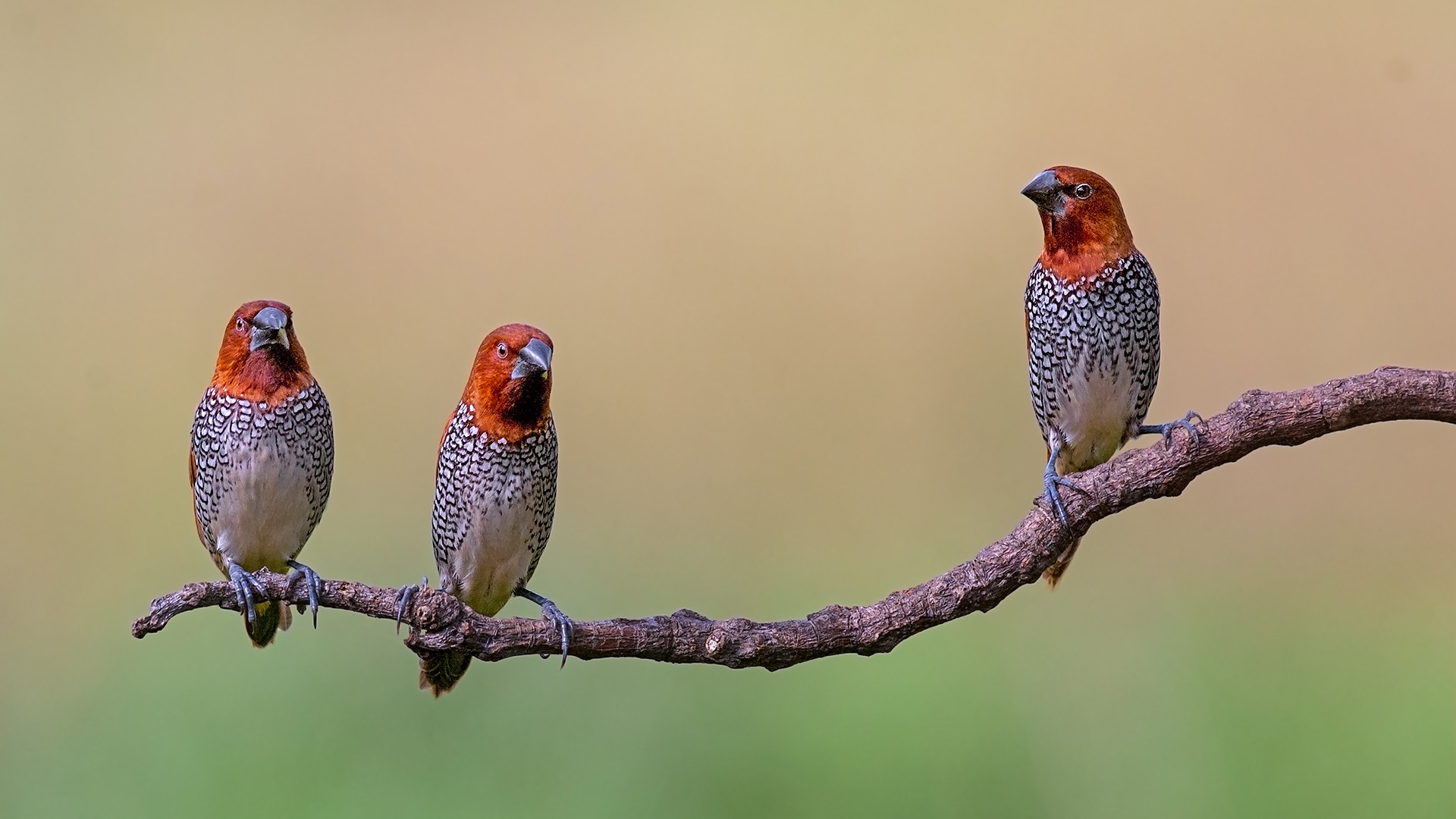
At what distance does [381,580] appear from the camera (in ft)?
12.1

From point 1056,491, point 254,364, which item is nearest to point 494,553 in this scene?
point 254,364

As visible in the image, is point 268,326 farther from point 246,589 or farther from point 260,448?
point 246,589

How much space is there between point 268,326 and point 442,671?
883mm

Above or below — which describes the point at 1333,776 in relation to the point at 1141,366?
below

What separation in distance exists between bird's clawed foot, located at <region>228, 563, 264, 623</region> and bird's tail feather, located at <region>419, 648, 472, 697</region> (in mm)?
399

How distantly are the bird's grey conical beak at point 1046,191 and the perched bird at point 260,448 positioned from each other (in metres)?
1.70

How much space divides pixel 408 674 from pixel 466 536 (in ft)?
3.43

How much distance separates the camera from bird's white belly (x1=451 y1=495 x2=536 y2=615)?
9.20 feet

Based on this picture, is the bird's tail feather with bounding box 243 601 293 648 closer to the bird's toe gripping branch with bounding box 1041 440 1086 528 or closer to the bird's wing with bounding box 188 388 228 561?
the bird's wing with bounding box 188 388 228 561

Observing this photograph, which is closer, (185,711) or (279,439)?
(279,439)

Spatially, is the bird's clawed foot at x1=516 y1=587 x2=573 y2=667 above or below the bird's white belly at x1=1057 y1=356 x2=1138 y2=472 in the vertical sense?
below

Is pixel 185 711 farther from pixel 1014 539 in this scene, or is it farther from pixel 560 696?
pixel 1014 539

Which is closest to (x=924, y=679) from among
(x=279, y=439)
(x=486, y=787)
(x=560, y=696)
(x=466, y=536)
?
(x=560, y=696)

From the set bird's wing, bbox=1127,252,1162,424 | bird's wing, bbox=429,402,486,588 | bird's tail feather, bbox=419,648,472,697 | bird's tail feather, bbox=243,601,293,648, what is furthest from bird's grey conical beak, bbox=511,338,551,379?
bird's wing, bbox=1127,252,1162,424
